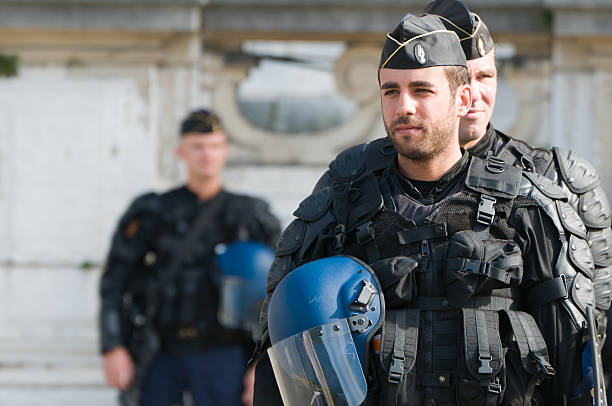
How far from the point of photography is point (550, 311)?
2.84m

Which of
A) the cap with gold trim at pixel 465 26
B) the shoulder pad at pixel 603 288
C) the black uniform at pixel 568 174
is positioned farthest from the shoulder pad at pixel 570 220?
the cap with gold trim at pixel 465 26

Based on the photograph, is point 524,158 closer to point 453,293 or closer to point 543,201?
point 543,201

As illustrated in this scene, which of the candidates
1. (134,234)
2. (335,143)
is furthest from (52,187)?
(335,143)

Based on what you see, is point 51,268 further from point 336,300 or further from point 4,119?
point 336,300

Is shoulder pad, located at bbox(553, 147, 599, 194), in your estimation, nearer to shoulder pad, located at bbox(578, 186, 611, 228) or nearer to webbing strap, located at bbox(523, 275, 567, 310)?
shoulder pad, located at bbox(578, 186, 611, 228)

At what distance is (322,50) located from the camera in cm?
808

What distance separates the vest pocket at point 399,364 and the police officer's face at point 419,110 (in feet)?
1.48

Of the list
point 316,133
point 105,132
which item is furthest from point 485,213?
point 105,132

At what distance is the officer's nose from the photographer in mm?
2748

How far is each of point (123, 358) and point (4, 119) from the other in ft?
5.64

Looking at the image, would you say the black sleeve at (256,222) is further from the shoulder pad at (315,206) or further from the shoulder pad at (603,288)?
the shoulder pad at (603,288)

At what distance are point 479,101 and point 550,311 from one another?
84 centimetres

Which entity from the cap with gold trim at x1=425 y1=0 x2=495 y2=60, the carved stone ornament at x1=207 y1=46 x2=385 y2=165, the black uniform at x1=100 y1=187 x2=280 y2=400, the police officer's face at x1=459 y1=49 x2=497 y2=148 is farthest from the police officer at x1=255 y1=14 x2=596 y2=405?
the carved stone ornament at x1=207 y1=46 x2=385 y2=165

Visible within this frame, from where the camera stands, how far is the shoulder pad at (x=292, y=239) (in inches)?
119
